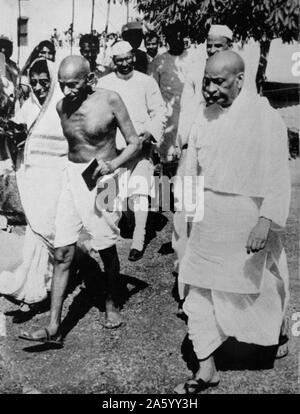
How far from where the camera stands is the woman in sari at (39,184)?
14.7ft

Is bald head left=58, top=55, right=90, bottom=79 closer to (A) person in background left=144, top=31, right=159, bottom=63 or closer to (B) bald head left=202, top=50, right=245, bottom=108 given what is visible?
(B) bald head left=202, top=50, right=245, bottom=108

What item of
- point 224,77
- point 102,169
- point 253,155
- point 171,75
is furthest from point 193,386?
point 171,75

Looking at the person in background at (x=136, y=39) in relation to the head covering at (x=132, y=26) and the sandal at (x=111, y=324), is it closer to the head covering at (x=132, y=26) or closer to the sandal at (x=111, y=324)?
the head covering at (x=132, y=26)

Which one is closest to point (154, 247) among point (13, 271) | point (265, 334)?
point (13, 271)

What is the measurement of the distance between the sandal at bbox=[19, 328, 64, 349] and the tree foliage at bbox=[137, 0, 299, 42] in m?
4.45

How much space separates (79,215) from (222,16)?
4.39m

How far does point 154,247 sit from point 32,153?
193 centimetres

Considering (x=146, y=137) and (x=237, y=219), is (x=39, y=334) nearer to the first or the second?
(x=237, y=219)

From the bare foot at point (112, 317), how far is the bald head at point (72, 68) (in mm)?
1613

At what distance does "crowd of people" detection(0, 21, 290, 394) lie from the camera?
11.3ft

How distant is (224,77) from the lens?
11.2 feet

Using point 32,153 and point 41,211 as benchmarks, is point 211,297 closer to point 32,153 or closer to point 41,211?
point 41,211

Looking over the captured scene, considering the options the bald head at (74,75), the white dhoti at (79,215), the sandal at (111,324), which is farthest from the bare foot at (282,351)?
the bald head at (74,75)

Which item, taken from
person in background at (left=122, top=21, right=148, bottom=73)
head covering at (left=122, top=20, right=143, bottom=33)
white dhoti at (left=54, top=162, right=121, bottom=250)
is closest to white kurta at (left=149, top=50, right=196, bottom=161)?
person in background at (left=122, top=21, right=148, bottom=73)
